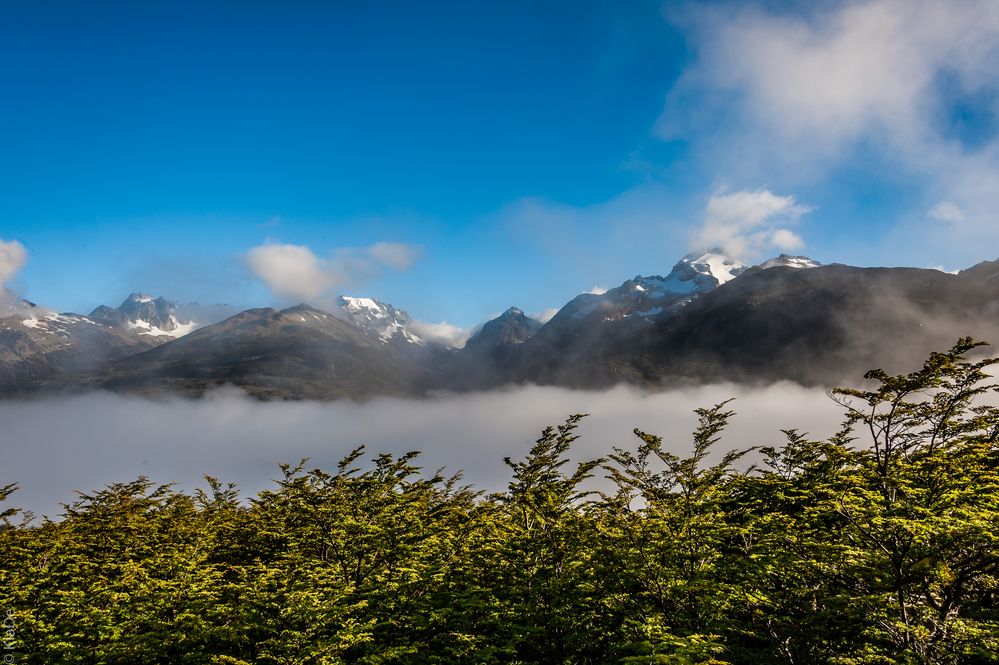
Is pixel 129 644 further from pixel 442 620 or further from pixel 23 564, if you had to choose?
pixel 23 564

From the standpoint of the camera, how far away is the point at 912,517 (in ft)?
50.4

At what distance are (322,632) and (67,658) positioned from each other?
9.61 meters

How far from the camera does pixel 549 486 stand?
24.0 metres

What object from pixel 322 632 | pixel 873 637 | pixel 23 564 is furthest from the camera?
pixel 23 564

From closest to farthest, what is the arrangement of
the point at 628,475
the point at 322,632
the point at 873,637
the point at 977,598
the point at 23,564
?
the point at 873,637 < the point at 322,632 < the point at 977,598 < the point at 628,475 < the point at 23,564

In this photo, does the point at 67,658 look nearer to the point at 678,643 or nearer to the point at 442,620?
the point at 442,620

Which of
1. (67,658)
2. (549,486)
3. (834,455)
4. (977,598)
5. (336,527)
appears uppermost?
(834,455)

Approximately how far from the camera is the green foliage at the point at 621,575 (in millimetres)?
15539

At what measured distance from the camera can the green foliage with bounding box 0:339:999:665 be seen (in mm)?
15539

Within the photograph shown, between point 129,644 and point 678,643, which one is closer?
point 678,643

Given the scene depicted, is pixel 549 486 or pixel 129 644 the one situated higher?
pixel 549 486

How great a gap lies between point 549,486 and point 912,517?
1347 centimetres

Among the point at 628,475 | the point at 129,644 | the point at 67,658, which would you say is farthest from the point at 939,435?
the point at 67,658

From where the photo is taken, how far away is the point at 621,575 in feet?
65.6
